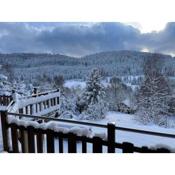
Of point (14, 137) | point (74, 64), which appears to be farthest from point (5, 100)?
point (74, 64)

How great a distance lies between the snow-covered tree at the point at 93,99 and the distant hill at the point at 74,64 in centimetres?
49

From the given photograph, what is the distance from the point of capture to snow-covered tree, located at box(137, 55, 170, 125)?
10.2m

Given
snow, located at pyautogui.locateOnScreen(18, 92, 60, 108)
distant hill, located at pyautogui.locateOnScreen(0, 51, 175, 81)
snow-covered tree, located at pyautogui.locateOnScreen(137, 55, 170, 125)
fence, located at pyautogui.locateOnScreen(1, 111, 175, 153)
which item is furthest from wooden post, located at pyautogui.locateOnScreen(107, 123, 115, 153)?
snow-covered tree, located at pyautogui.locateOnScreen(137, 55, 170, 125)

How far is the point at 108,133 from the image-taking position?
4.72 feet

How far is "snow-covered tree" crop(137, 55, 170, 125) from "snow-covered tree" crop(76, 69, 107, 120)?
5.97 feet

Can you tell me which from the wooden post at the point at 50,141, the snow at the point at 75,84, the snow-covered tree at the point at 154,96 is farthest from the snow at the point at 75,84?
the wooden post at the point at 50,141

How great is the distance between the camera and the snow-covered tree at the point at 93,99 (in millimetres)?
10695

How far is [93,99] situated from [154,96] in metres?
2.89

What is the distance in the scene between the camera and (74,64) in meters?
9.90

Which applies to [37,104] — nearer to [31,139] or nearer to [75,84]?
[31,139]
